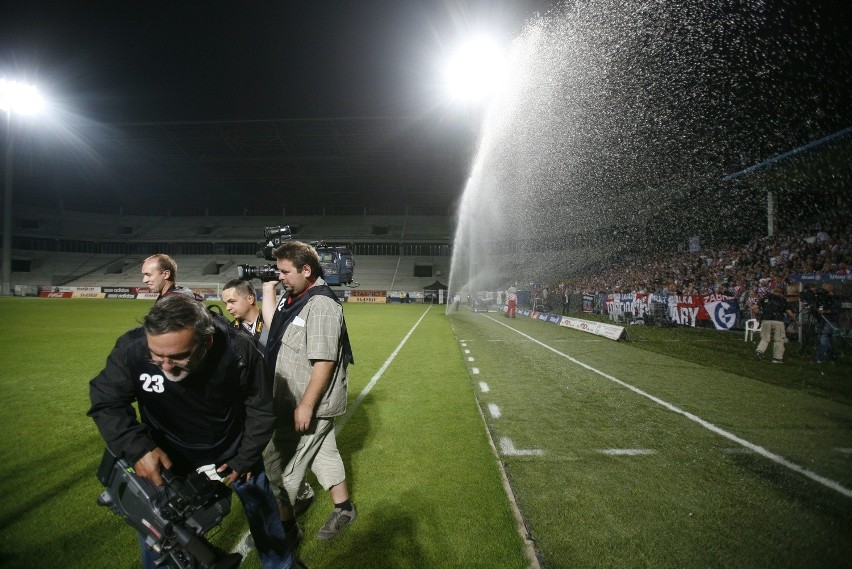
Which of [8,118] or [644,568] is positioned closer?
[644,568]

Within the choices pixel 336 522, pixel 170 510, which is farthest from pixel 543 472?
pixel 170 510

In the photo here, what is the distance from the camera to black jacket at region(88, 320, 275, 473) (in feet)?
6.63

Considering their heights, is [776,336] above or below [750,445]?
above

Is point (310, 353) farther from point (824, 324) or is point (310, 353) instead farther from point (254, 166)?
point (254, 166)

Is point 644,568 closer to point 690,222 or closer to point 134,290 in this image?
point 690,222

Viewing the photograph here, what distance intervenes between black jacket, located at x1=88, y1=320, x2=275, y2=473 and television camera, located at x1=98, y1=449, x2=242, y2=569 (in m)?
0.13

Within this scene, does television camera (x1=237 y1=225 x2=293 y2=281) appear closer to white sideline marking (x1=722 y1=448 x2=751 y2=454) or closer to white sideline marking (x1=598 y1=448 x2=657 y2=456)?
white sideline marking (x1=598 y1=448 x2=657 y2=456)

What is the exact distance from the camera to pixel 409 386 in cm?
807

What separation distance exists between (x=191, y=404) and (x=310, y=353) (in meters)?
0.86

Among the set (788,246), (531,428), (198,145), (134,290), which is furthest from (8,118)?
(788,246)

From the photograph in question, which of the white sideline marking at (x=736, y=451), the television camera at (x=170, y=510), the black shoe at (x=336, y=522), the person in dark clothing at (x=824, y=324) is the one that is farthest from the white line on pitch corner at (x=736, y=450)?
the person in dark clothing at (x=824, y=324)

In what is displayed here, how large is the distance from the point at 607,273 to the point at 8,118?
5446 centimetres

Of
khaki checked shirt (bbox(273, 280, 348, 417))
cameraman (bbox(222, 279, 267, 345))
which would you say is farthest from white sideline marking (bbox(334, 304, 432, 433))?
khaki checked shirt (bbox(273, 280, 348, 417))

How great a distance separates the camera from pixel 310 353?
2.89 m
